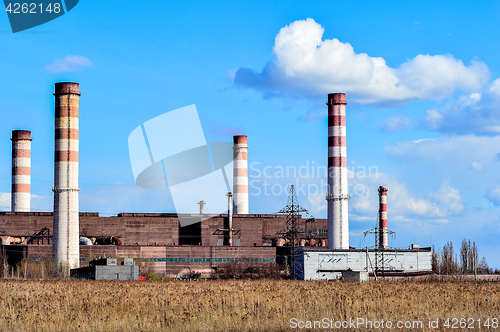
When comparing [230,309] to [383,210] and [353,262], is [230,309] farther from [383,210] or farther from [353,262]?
[383,210]

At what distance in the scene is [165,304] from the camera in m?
15.1

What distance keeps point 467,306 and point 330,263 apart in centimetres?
4799

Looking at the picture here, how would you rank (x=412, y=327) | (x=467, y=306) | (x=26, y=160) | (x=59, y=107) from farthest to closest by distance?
(x=26, y=160)
(x=59, y=107)
(x=467, y=306)
(x=412, y=327)

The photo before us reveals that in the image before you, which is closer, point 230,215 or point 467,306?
point 467,306

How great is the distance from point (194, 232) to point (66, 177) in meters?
20.7

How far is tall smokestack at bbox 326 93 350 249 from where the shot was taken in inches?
2510

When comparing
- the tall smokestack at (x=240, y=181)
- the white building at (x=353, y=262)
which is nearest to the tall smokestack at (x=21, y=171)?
the tall smokestack at (x=240, y=181)

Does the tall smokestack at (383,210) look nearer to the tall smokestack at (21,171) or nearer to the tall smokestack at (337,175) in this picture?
the tall smokestack at (337,175)

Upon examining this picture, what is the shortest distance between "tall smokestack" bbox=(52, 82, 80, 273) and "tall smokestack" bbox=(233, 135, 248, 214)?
2658 cm

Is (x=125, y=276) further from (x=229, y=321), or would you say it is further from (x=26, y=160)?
(x=229, y=321)

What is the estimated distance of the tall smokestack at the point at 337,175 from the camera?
209 ft

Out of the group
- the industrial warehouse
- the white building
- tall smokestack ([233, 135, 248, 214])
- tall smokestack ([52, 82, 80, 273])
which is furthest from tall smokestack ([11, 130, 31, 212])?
the white building

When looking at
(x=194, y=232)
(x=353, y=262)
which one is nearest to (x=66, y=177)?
(x=194, y=232)

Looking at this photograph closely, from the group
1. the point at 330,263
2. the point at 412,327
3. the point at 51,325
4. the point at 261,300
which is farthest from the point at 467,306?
the point at 330,263
